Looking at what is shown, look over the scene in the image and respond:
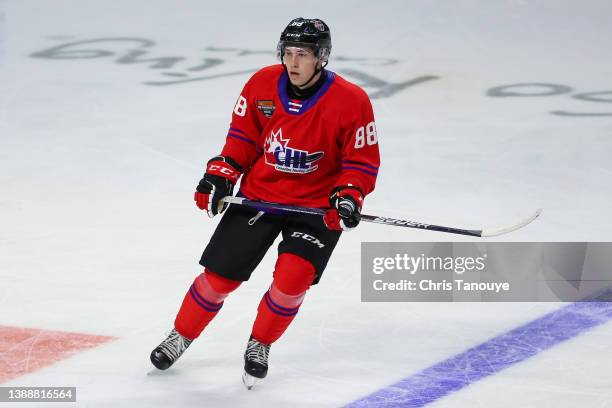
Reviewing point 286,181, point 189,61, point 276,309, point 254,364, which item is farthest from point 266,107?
point 189,61

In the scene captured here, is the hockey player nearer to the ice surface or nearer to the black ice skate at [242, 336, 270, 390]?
the black ice skate at [242, 336, 270, 390]

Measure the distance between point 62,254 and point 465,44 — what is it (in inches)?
173

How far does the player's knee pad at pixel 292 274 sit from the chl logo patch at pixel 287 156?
0.29m

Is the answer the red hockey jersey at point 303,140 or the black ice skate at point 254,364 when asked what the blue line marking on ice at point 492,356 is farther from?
the red hockey jersey at point 303,140

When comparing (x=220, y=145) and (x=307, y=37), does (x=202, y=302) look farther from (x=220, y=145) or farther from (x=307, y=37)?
(x=220, y=145)

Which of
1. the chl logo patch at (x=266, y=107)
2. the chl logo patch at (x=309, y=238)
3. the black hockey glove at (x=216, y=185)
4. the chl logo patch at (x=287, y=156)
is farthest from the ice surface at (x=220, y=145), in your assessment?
the chl logo patch at (x=266, y=107)

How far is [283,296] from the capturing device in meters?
3.76

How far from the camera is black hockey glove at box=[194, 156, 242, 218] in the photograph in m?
3.82

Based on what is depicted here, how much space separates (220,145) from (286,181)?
9.20 feet

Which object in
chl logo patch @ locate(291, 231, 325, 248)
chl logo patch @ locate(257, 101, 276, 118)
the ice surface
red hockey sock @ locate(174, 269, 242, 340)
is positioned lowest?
the ice surface

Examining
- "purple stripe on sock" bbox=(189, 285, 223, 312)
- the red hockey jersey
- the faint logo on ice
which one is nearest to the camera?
the red hockey jersey

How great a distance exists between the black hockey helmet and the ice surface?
3.42 ft

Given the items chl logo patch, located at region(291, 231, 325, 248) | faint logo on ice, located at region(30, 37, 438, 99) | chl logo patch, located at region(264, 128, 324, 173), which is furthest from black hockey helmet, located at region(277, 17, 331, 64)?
faint logo on ice, located at region(30, 37, 438, 99)

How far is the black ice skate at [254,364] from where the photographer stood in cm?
373
